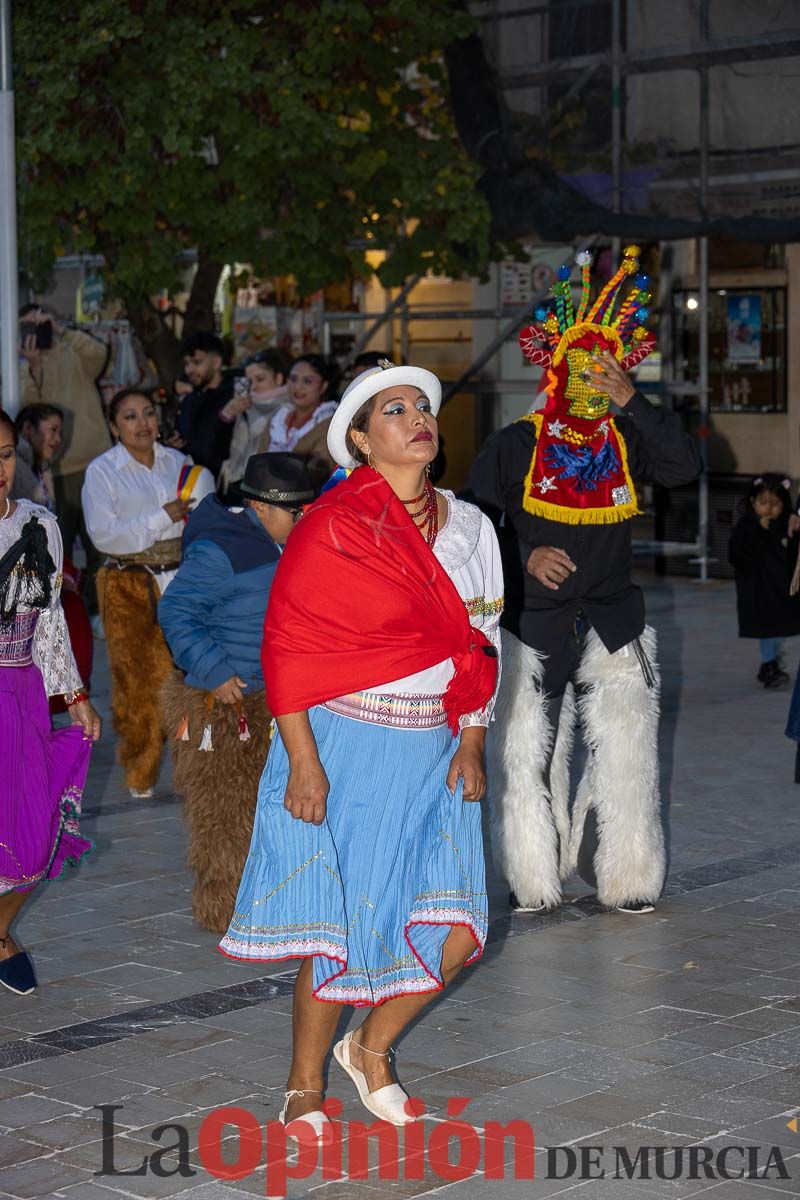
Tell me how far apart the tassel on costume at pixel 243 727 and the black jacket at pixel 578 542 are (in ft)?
3.33

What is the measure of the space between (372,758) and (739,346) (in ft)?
42.8

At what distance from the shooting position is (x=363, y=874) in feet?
15.6

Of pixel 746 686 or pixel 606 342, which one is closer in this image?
pixel 606 342

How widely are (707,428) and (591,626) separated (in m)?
10.5

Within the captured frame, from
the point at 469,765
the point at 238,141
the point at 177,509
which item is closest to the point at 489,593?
the point at 469,765

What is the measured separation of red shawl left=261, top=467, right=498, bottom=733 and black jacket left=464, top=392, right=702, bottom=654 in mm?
2268

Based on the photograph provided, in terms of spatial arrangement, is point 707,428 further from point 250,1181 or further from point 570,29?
point 250,1181

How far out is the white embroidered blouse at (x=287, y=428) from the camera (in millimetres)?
11445

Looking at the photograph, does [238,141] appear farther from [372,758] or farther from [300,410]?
[372,758]

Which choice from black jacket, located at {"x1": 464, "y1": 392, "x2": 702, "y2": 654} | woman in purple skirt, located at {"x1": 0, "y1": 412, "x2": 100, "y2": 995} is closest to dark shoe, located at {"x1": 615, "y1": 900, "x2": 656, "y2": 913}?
black jacket, located at {"x1": 464, "y1": 392, "x2": 702, "y2": 654}

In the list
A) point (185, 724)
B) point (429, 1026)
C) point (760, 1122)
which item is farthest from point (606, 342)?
point (760, 1122)

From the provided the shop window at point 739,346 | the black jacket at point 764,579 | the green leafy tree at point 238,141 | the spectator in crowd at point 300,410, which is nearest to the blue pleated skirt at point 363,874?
the spectator in crowd at point 300,410

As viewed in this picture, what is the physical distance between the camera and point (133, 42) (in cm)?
1614

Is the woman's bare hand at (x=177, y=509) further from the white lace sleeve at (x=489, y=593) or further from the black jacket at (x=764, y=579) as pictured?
the white lace sleeve at (x=489, y=593)
